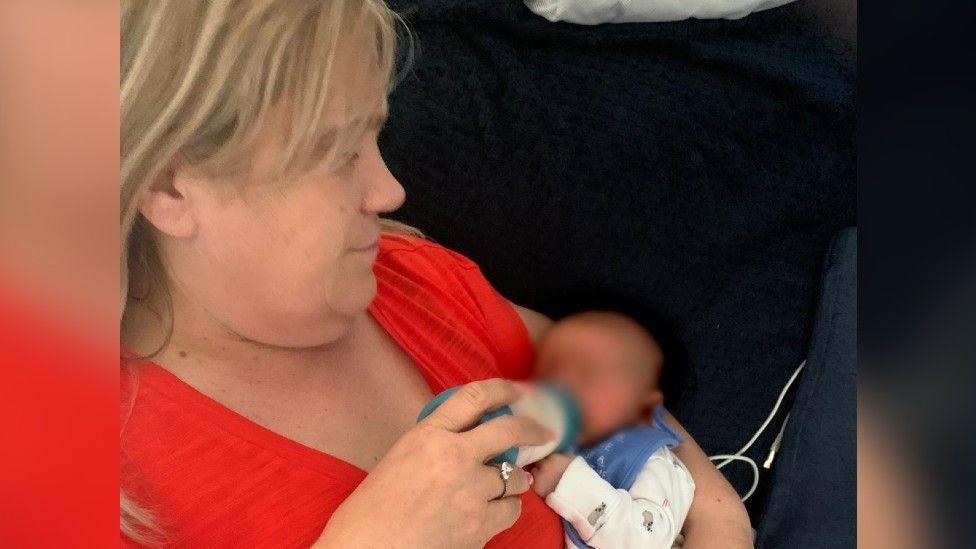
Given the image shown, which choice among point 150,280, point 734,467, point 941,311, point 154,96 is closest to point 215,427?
point 150,280

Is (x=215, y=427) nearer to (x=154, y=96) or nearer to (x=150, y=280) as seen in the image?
(x=150, y=280)

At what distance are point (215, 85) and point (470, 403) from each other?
0.35 m

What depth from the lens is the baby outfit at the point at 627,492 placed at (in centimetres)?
89

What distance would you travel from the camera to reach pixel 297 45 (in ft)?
2.67

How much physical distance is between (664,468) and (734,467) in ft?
0.34

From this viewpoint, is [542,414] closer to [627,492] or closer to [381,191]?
[627,492]

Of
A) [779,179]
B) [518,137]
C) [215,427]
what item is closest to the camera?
[215,427]

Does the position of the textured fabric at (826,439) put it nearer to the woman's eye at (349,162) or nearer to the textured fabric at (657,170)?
the textured fabric at (657,170)

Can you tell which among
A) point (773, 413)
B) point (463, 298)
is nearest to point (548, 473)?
point (463, 298)

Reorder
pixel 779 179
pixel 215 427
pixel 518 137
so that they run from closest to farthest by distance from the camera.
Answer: pixel 215 427
pixel 518 137
pixel 779 179

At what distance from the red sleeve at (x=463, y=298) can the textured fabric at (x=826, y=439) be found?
0.33m

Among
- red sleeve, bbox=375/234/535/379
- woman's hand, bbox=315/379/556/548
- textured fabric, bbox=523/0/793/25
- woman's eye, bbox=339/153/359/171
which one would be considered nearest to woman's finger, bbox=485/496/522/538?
woman's hand, bbox=315/379/556/548

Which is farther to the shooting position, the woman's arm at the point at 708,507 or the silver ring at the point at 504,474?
the woman's arm at the point at 708,507

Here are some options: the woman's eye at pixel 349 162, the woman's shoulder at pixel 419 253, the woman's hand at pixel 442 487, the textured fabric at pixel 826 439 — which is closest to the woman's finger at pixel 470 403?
the woman's hand at pixel 442 487
